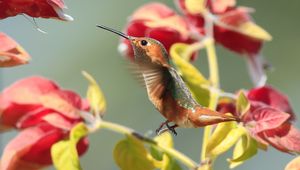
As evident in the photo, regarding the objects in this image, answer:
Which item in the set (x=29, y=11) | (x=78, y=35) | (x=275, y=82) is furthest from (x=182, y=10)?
(x=78, y=35)

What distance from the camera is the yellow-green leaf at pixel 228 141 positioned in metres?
0.72

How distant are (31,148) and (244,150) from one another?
7.5 inches

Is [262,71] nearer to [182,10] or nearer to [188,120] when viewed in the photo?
[182,10]

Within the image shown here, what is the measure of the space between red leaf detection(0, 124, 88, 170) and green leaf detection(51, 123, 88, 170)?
19 millimetres

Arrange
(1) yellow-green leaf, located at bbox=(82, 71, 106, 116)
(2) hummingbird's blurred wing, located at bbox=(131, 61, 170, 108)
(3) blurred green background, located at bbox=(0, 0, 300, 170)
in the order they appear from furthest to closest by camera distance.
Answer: (3) blurred green background, located at bbox=(0, 0, 300, 170) → (1) yellow-green leaf, located at bbox=(82, 71, 106, 116) → (2) hummingbird's blurred wing, located at bbox=(131, 61, 170, 108)

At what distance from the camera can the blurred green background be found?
2133mm

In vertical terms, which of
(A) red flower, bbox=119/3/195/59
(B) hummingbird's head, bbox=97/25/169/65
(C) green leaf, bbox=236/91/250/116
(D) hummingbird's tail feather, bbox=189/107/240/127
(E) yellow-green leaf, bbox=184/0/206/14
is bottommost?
(C) green leaf, bbox=236/91/250/116

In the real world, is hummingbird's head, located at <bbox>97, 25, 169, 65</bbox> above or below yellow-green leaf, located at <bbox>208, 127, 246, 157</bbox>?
above

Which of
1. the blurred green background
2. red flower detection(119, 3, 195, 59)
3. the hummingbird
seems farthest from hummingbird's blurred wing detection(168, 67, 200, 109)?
the blurred green background

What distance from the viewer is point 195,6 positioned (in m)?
0.91

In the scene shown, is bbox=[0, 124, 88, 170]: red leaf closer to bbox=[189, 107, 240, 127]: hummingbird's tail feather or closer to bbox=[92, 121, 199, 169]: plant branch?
bbox=[92, 121, 199, 169]: plant branch

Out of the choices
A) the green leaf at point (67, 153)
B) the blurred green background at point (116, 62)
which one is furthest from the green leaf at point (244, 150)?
the blurred green background at point (116, 62)

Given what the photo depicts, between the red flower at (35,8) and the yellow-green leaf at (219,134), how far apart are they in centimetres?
18

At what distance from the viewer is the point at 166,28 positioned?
35.1 inches
